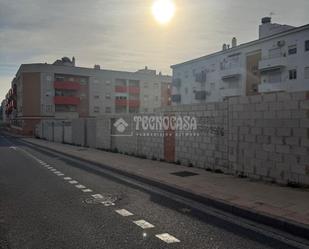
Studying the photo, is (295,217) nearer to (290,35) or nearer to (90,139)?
(90,139)

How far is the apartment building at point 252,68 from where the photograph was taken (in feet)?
131

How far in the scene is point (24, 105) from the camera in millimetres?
67625

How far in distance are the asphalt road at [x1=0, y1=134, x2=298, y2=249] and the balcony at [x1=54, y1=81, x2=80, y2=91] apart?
6077 centimetres

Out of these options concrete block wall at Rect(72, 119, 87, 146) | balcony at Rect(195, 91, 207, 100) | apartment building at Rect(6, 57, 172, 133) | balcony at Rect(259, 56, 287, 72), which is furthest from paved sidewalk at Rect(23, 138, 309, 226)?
apartment building at Rect(6, 57, 172, 133)

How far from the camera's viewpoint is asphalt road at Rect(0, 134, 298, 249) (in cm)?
539

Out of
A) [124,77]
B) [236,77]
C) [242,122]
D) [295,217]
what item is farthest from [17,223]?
[124,77]

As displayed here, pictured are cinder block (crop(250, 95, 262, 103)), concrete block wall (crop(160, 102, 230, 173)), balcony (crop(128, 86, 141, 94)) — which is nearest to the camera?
cinder block (crop(250, 95, 262, 103))

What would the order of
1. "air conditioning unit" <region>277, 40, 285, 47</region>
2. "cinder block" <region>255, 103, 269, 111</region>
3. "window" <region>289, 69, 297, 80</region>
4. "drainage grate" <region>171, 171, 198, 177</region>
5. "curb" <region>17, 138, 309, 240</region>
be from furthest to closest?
"air conditioning unit" <region>277, 40, 285, 47</region> → "window" <region>289, 69, 297, 80</region> → "drainage grate" <region>171, 171, 198, 177</region> → "cinder block" <region>255, 103, 269, 111</region> → "curb" <region>17, 138, 309, 240</region>

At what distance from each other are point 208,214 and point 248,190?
1.92 metres

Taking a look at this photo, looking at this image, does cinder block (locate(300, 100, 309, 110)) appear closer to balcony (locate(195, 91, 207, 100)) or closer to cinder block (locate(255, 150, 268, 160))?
cinder block (locate(255, 150, 268, 160))

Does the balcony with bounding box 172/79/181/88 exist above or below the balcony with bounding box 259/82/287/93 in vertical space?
above

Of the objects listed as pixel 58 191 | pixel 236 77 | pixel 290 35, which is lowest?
pixel 58 191

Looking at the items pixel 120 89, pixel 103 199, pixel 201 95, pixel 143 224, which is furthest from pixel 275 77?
pixel 120 89

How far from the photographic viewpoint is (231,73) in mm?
50688
